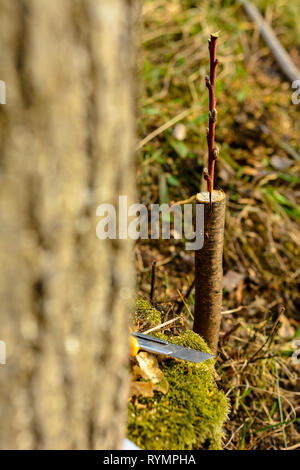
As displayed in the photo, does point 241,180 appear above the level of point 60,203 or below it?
above

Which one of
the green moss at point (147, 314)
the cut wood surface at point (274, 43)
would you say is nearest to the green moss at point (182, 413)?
the green moss at point (147, 314)

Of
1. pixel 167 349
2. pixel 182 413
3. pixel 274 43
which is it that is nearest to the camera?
pixel 182 413

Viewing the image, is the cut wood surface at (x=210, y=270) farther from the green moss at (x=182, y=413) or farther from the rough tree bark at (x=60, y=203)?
the rough tree bark at (x=60, y=203)

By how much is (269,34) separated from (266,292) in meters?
2.62

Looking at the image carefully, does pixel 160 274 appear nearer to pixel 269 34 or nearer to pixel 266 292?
pixel 266 292

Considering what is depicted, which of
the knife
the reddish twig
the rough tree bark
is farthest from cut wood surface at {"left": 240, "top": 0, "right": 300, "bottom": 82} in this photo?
the rough tree bark

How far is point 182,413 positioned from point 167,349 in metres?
0.20

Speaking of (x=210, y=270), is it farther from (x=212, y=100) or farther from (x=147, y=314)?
(x=212, y=100)

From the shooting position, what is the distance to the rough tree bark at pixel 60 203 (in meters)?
0.75

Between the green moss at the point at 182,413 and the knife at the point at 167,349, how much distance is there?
0.02 m

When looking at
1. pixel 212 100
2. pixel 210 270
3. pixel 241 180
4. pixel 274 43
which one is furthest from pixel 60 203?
pixel 274 43

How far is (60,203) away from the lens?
2.69 ft

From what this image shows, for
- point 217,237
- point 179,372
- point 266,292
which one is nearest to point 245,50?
point 266,292

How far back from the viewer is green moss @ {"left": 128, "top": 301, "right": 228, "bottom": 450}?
49.8 inches
